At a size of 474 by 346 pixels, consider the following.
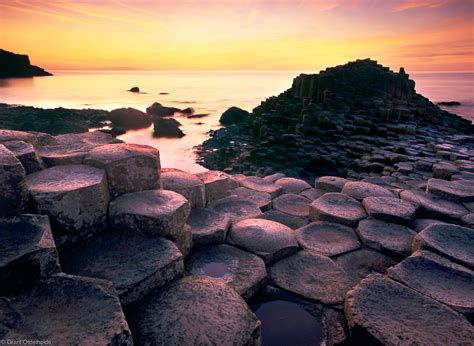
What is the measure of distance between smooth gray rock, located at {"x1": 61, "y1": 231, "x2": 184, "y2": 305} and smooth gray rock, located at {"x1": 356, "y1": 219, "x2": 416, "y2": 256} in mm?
2283

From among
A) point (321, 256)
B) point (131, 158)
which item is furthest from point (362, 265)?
point (131, 158)

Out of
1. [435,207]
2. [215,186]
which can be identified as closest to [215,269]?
[215,186]

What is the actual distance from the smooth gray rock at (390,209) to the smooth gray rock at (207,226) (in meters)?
1.97

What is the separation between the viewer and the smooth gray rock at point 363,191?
4.39 m

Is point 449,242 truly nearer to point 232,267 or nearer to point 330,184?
point 330,184

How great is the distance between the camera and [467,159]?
712 cm

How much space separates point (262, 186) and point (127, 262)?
3333 mm

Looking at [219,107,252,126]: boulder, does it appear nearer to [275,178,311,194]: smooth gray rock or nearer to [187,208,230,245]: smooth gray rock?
[275,178,311,194]: smooth gray rock

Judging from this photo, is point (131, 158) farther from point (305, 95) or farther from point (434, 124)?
point (305, 95)

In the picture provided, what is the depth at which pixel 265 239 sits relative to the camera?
3.18 meters

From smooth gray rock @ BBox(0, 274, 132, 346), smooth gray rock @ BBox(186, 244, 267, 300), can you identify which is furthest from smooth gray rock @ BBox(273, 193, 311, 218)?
smooth gray rock @ BBox(0, 274, 132, 346)

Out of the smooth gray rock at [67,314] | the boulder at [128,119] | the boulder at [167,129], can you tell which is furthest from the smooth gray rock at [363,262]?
the boulder at [128,119]

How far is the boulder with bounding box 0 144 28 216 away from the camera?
1.93 meters

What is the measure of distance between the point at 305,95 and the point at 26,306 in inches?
758
